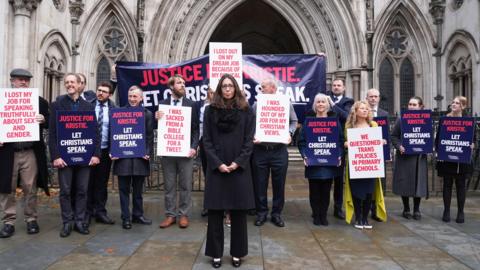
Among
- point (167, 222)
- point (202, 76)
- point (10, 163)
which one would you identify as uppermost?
point (202, 76)

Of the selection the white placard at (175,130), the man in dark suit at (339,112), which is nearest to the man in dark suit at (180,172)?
the white placard at (175,130)

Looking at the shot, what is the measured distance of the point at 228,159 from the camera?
165 inches

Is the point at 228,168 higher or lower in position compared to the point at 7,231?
higher

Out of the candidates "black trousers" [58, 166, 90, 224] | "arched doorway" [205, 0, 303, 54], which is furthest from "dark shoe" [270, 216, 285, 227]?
"arched doorway" [205, 0, 303, 54]

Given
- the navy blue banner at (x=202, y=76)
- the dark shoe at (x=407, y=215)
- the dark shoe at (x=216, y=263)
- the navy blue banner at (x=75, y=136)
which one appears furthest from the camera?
the navy blue banner at (x=202, y=76)

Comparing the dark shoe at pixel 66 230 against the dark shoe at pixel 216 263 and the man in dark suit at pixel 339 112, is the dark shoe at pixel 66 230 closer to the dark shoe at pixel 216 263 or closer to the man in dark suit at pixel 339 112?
the dark shoe at pixel 216 263

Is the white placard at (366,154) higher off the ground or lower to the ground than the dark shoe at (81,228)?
higher

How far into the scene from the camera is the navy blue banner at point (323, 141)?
5.88m

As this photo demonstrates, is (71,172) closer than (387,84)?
Yes

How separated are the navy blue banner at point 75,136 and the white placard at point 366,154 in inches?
146

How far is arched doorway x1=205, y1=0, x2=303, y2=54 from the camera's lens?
872 inches

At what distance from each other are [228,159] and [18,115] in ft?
10.0

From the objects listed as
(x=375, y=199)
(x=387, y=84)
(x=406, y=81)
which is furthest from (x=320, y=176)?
(x=406, y=81)

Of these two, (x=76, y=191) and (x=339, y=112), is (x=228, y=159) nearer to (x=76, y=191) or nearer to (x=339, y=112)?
(x=76, y=191)
